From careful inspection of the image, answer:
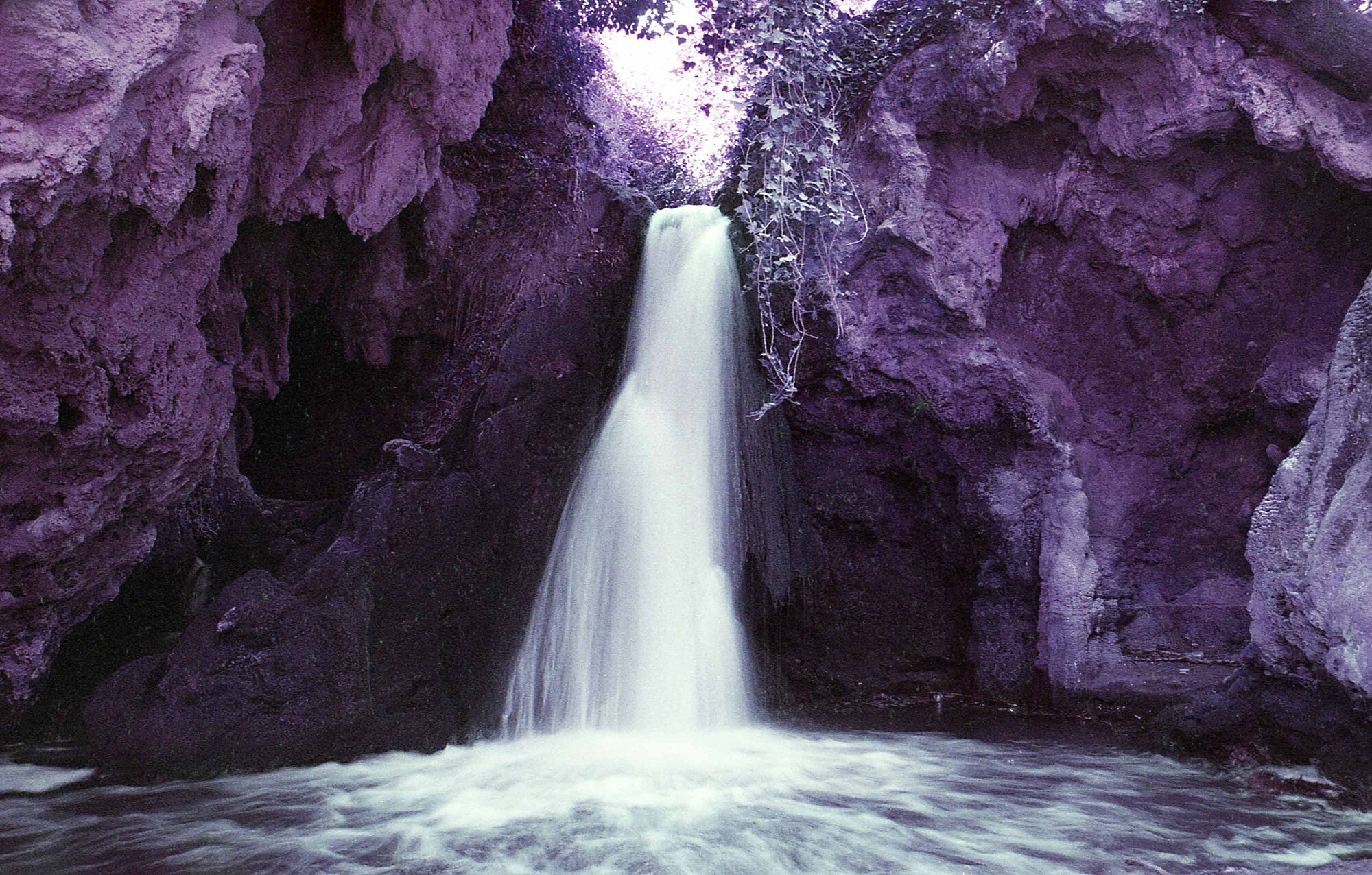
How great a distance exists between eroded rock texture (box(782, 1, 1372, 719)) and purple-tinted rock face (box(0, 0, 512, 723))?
3915 millimetres

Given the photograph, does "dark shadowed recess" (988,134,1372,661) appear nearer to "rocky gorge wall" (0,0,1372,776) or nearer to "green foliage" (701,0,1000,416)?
"rocky gorge wall" (0,0,1372,776)

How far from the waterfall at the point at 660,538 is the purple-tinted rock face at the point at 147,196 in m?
2.42

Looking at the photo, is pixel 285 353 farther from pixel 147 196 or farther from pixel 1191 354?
pixel 1191 354

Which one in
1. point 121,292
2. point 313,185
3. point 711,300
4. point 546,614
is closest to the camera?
point 121,292

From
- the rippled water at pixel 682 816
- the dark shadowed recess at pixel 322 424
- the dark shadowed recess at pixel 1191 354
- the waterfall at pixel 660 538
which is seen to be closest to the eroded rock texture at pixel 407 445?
the dark shadowed recess at pixel 322 424

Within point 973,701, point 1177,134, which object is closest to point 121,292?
point 973,701

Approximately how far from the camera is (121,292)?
4.73 m

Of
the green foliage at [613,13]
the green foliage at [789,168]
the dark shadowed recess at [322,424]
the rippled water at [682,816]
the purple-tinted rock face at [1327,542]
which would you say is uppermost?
the green foliage at [613,13]

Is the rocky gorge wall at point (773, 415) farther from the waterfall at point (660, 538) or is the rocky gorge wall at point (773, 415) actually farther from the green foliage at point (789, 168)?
the green foliage at point (789, 168)

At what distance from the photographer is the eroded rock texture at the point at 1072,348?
7.12 meters

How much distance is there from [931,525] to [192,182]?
5.93 m

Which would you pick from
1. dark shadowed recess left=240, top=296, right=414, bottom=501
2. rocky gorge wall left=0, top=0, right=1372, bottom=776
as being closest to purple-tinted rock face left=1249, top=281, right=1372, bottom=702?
rocky gorge wall left=0, top=0, right=1372, bottom=776

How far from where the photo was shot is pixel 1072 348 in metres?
8.26

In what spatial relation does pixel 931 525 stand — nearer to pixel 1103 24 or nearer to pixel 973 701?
pixel 973 701
